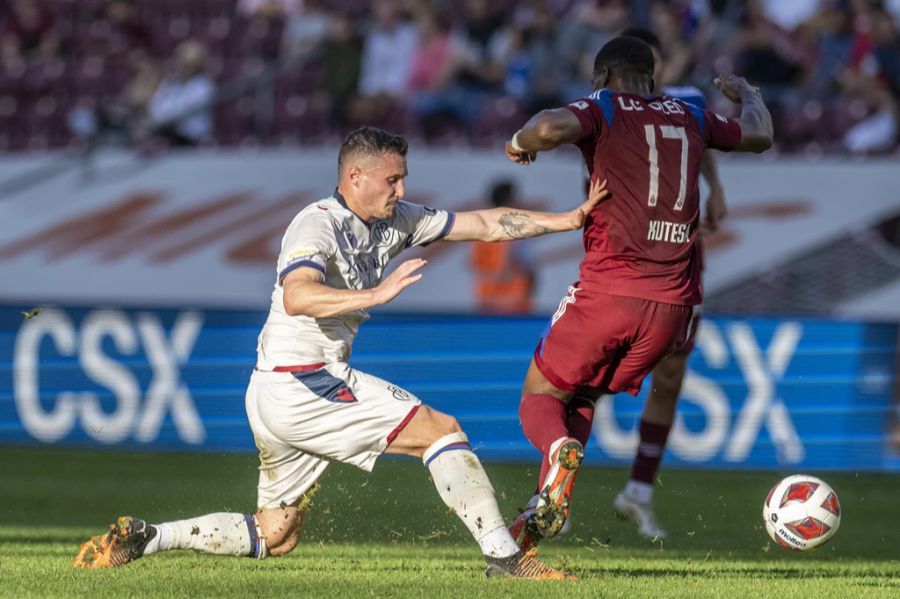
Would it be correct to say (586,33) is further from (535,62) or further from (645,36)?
(645,36)

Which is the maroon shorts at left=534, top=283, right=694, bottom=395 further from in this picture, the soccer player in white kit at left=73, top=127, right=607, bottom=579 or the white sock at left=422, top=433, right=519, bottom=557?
the white sock at left=422, top=433, right=519, bottom=557

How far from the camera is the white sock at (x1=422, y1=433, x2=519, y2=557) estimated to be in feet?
20.9

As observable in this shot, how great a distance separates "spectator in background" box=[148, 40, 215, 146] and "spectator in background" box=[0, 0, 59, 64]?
2190mm

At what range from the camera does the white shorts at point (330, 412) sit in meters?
6.44

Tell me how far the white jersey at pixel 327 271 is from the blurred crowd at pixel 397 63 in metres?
7.00

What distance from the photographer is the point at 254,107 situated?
18.5 m

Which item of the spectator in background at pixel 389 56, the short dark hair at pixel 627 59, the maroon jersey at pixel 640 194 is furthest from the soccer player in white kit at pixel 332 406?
the spectator in background at pixel 389 56

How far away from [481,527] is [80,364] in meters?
7.02

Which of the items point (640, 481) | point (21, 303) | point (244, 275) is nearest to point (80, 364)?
point (21, 303)

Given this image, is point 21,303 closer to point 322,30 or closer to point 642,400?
point 642,400

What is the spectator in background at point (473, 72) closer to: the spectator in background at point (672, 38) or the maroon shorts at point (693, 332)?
the spectator in background at point (672, 38)

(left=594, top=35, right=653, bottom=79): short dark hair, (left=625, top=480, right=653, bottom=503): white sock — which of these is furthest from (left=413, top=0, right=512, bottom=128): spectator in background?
(left=594, top=35, right=653, bottom=79): short dark hair

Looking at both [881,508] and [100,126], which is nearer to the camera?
[881,508]

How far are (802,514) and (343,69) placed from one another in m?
11.4
